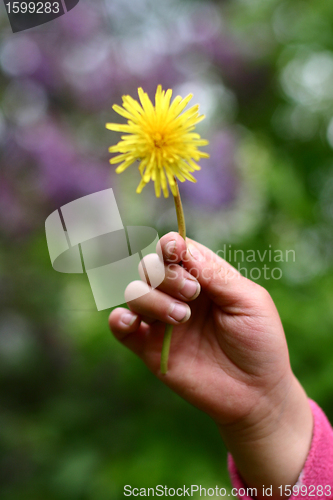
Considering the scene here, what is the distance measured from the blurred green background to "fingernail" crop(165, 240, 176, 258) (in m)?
0.62

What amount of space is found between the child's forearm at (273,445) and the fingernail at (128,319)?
0.27 m

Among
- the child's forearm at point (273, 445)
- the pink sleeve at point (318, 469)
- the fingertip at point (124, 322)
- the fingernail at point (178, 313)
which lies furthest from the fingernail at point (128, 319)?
the pink sleeve at point (318, 469)

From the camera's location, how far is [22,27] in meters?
1.10

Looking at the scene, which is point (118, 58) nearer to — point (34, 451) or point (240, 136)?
point (240, 136)

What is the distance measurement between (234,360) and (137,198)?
0.67 m

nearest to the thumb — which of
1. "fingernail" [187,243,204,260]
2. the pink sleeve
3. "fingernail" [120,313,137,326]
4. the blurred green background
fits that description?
"fingernail" [187,243,204,260]

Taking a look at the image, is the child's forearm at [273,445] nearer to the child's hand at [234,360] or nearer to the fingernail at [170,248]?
the child's hand at [234,360]

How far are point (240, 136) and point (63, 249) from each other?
0.98 meters

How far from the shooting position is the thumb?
60 cm

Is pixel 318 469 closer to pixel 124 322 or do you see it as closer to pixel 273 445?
pixel 273 445

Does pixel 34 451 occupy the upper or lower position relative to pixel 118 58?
lower

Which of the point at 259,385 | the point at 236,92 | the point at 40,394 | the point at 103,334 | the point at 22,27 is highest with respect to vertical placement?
the point at 22,27

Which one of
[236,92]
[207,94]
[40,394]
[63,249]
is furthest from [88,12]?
[40,394]

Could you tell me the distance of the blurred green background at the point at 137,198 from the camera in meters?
1.17
